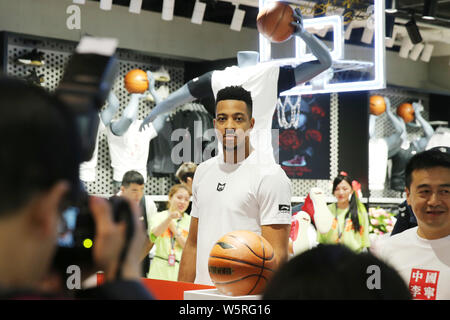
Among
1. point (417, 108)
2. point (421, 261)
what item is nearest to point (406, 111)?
point (417, 108)

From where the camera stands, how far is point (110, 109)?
7824 millimetres

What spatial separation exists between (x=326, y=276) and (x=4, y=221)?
1.31 feet

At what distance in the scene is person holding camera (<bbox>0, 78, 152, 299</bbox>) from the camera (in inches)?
21.4

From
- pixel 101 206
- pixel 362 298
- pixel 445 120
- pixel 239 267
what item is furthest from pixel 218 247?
pixel 445 120

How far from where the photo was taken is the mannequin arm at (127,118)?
7977 millimetres

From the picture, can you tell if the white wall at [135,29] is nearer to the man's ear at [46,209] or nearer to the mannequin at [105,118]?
the mannequin at [105,118]

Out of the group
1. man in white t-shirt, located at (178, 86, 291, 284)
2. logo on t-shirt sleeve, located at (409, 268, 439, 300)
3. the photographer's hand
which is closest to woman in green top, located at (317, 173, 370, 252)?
man in white t-shirt, located at (178, 86, 291, 284)

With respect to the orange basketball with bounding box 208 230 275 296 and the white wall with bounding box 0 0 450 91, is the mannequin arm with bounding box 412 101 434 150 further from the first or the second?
the orange basketball with bounding box 208 230 275 296

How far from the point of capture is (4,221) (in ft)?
1.82

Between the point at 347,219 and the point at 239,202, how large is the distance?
437 cm

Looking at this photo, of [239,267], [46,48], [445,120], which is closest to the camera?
[239,267]

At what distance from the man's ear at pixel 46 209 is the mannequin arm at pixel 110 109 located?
23.7ft
